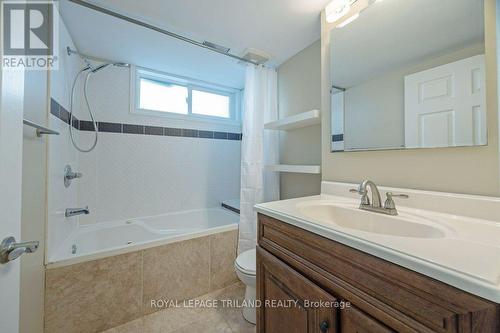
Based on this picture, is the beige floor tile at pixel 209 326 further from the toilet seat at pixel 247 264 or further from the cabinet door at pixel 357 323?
the cabinet door at pixel 357 323

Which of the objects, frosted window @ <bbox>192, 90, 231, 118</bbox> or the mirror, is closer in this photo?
the mirror

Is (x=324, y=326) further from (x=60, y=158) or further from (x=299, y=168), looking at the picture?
(x=60, y=158)

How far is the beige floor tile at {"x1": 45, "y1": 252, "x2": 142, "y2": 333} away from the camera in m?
1.18

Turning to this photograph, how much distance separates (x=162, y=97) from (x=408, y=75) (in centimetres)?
235

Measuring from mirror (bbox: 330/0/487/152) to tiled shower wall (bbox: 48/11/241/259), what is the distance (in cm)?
175

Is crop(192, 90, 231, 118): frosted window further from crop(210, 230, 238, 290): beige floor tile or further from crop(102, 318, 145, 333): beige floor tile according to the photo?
Result: crop(102, 318, 145, 333): beige floor tile

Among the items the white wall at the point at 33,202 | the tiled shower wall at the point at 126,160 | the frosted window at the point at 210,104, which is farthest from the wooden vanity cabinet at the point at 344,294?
the frosted window at the point at 210,104

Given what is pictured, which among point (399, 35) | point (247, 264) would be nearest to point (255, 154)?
point (247, 264)

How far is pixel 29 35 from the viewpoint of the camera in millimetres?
999

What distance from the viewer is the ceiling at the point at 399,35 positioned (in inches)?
31.8

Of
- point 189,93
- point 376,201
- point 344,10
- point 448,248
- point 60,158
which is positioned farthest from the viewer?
point 189,93

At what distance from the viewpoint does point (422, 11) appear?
91 cm

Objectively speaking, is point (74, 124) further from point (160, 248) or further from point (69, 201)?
point (160, 248)

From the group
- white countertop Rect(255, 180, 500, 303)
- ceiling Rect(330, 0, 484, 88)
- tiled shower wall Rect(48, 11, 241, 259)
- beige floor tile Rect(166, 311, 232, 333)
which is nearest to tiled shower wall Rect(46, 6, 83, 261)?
tiled shower wall Rect(48, 11, 241, 259)
